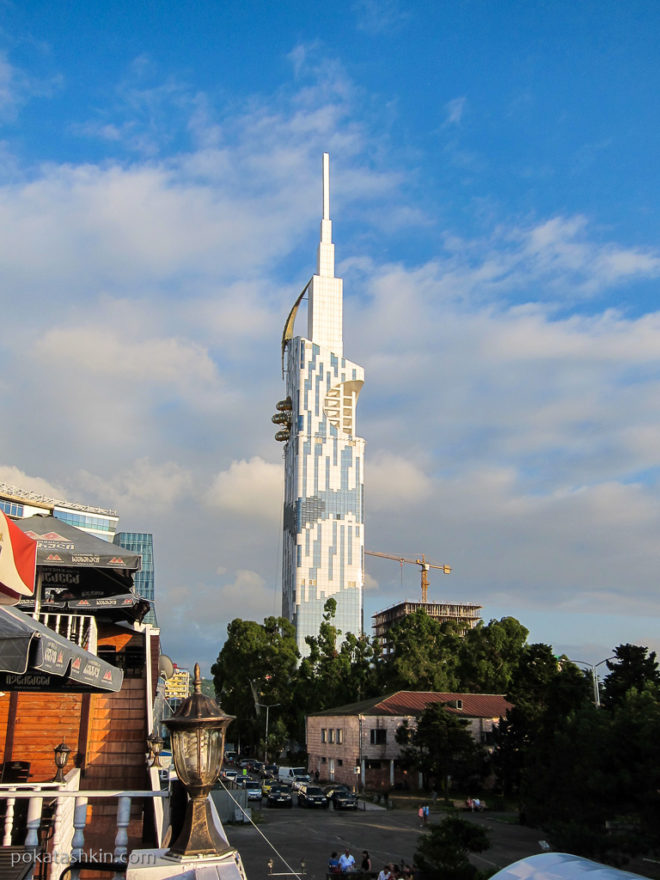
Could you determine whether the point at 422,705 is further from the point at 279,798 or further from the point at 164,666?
the point at 164,666

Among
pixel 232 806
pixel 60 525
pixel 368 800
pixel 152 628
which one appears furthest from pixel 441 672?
pixel 60 525

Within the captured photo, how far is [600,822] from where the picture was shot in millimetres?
24281

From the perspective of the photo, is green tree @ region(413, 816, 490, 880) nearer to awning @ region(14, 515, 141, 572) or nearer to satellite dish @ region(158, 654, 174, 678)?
awning @ region(14, 515, 141, 572)

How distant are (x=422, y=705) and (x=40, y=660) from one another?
166ft

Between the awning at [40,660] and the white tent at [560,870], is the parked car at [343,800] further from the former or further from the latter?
the awning at [40,660]

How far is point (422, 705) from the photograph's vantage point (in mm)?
53719

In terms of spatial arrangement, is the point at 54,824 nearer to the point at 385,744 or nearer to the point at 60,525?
the point at 60,525

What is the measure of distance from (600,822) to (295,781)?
3154 cm

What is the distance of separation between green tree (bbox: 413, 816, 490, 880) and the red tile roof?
102 ft

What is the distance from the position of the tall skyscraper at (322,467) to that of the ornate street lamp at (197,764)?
11530 centimetres

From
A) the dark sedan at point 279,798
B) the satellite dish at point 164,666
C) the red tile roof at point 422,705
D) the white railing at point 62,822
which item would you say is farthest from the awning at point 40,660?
the red tile roof at point 422,705

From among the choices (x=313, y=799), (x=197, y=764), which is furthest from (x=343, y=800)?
(x=197, y=764)

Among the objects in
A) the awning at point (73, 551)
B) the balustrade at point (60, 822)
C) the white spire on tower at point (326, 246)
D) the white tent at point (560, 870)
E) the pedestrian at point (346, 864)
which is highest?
the white spire on tower at point (326, 246)

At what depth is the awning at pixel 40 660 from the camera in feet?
22.2
